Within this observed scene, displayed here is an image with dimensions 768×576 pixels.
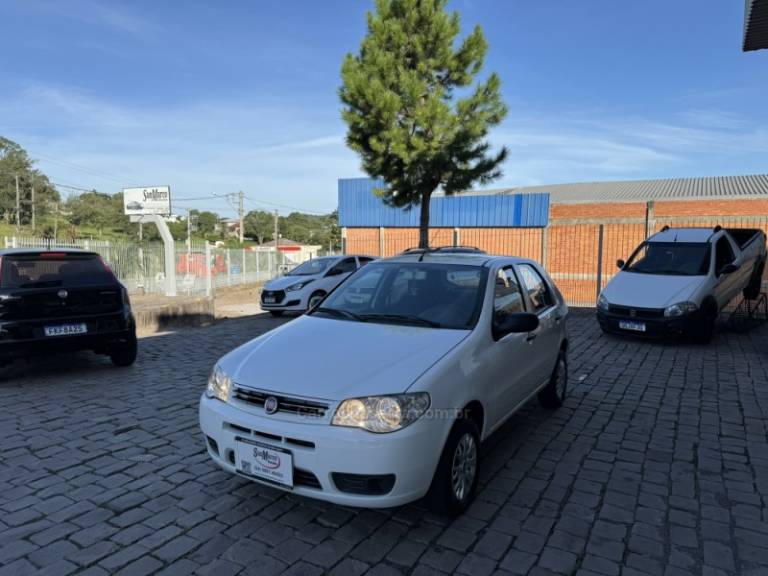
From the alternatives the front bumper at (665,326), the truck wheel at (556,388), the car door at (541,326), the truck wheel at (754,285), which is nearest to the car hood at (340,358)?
the car door at (541,326)

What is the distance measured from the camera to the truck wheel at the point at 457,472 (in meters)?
2.89

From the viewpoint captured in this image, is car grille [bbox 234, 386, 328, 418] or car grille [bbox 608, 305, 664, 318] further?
car grille [bbox 608, 305, 664, 318]

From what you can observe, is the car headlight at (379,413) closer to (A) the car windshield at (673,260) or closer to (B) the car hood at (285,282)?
(A) the car windshield at (673,260)

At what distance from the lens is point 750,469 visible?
3861 mm

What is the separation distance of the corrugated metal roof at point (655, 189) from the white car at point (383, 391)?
84.6ft

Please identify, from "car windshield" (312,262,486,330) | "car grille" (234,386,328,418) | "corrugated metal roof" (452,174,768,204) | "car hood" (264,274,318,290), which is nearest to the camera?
"car grille" (234,386,328,418)

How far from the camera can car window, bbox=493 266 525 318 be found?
386 cm

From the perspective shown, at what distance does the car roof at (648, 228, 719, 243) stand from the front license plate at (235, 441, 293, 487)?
9679 millimetres

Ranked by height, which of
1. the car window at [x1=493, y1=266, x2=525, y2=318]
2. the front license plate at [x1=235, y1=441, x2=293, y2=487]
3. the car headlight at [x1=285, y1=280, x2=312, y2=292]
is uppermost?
the car window at [x1=493, y1=266, x2=525, y2=318]

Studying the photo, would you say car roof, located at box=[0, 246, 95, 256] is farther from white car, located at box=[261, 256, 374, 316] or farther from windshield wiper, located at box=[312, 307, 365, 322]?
white car, located at box=[261, 256, 374, 316]

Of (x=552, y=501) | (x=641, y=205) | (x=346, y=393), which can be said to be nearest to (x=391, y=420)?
(x=346, y=393)

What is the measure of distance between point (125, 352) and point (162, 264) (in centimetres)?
1125

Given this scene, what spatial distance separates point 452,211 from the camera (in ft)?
89.6

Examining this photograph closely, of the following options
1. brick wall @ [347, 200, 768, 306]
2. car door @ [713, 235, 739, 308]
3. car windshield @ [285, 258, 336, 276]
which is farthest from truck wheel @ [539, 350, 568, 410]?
brick wall @ [347, 200, 768, 306]
